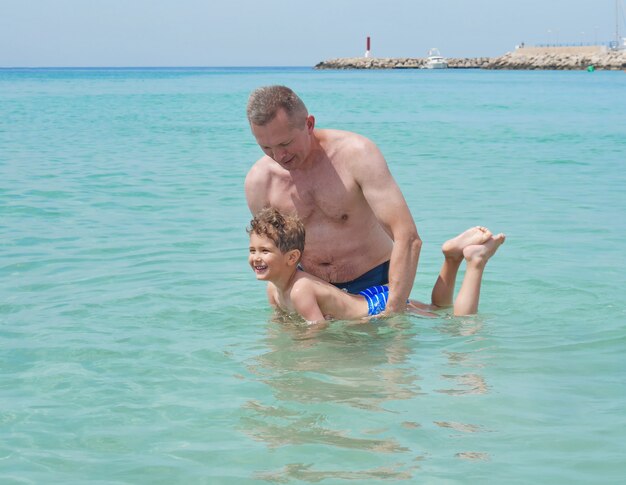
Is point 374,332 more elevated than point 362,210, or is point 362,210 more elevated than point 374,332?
point 362,210

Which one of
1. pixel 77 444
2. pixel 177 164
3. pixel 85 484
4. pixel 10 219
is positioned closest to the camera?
pixel 85 484

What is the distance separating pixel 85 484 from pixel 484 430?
1.40m

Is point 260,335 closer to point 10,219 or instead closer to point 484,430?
point 484,430

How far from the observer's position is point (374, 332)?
471 cm

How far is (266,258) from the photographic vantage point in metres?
4.49

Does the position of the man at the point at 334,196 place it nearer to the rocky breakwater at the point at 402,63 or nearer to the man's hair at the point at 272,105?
the man's hair at the point at 272,105

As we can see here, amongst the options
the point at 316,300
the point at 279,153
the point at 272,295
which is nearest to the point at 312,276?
the point at 316,300

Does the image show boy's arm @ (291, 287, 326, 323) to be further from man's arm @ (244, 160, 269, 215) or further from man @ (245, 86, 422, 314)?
man's arm @ (244, 160, 269, 215)

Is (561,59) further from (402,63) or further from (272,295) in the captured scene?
(272,295)

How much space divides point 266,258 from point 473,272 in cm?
117

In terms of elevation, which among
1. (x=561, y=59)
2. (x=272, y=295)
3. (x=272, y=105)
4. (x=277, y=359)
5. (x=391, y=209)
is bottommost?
(x=277, y=359)

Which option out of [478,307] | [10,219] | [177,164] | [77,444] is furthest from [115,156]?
[77,444]

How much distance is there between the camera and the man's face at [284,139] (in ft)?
14.2

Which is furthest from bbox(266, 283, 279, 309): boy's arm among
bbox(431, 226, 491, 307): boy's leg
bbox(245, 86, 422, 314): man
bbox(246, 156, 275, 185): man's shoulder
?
bbox(431, 226, 491, 307): boy's leg
